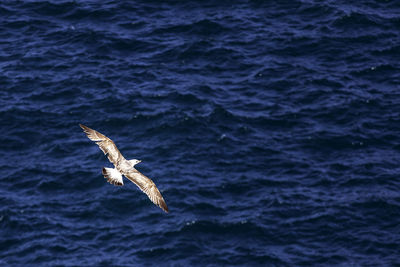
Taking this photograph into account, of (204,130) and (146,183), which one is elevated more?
(146,183)

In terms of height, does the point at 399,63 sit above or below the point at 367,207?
above

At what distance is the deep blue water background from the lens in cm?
6381

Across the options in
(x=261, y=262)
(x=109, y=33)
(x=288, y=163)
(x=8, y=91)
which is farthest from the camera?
(x=109, y=33)

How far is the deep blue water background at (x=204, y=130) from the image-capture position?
63812 millimetres

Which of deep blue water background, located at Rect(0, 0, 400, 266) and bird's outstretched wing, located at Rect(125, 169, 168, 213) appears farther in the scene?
deep blue water background, located at Rect(0, 0, 400, 266)

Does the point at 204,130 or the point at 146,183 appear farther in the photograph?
the point at 204,130

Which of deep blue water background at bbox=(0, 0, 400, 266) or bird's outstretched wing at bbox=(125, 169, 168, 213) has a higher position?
bird's outstretched wing at bbox=(125, 169, 168, 213)

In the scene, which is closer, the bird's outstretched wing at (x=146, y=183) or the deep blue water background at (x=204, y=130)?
the bird's outstretched wing at (x=146, y=183)

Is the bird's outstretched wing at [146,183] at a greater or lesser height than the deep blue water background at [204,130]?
greater

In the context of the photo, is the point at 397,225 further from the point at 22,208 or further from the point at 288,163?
the point at 22,208

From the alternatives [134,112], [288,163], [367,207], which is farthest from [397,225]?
[134,112]

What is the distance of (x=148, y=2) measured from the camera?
86.0 m

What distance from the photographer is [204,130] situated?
71.3m

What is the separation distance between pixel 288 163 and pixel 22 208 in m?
22.6
